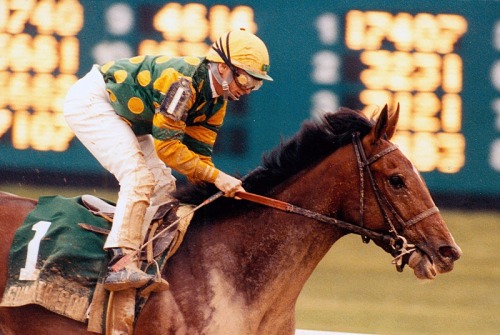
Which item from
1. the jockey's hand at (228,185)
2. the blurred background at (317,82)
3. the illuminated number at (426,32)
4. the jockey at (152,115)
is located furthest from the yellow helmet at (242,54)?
the illuminated number at (426,32)

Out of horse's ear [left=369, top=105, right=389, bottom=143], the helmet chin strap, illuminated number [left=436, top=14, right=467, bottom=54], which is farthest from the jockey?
illuminated number [left=436, top=14, right=467, bottom=54]

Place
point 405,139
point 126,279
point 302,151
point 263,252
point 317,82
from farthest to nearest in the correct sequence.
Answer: point 317,82 < point 405,139 < point 302,151 < point 263,252 < point 126,279

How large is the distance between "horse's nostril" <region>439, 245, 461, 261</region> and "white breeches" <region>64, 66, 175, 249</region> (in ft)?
3.78

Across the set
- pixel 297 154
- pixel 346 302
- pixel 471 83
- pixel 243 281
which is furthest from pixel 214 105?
pixel 471 83

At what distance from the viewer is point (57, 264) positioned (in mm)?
4359

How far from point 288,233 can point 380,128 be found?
1.79 feet

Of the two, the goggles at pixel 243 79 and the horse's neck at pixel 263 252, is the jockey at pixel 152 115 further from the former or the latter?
the horse's neck at pixel 263 252

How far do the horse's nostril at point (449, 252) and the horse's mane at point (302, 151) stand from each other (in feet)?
1.85

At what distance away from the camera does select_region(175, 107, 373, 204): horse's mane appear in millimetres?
4492

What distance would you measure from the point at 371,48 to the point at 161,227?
3.98m

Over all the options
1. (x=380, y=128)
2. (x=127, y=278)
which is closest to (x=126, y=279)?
(x=127, y=278)

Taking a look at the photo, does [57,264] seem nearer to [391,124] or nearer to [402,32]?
[391,124]

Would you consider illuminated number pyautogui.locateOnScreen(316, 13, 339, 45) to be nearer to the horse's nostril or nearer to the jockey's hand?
the jockey's hand

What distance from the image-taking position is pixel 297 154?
4531mm
